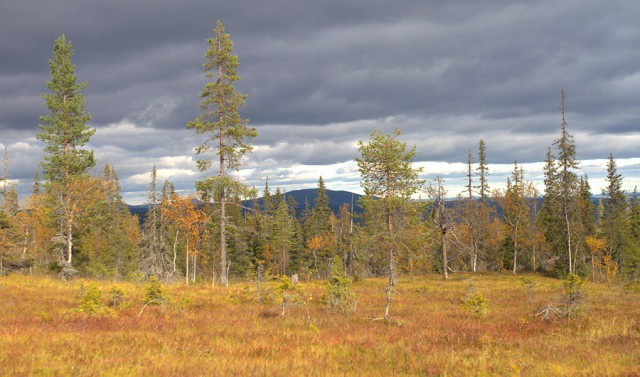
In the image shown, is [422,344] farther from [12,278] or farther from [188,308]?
[12,278]

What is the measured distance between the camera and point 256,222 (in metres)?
72.0

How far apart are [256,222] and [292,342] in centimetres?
6261

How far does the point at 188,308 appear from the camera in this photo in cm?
1628

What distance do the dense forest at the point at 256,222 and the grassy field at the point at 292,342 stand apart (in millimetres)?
9289

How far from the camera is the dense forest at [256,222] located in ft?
81.1

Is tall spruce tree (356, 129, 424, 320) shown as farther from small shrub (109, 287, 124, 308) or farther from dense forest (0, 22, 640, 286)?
small shrub (109, 287, 124, 308)

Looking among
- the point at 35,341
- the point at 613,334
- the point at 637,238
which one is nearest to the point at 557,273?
the point at 637,238

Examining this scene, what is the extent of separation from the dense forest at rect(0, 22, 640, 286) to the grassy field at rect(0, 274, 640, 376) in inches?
366

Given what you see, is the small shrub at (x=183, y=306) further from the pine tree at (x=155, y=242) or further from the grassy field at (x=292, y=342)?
the pine tree at (x=155, y=242)

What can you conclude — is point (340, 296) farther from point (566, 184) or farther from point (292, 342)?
point (566, 184)

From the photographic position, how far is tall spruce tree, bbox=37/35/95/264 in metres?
28.5

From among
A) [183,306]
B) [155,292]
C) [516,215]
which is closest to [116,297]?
[155,292]

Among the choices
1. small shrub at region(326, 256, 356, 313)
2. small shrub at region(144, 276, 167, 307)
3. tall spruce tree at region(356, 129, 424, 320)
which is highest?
tall spruce tree at region(356, 129, 424, 320)

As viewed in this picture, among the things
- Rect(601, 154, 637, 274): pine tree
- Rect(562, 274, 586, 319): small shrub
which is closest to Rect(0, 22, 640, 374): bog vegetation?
Rect(562, 274, 586, 319): small shrub
